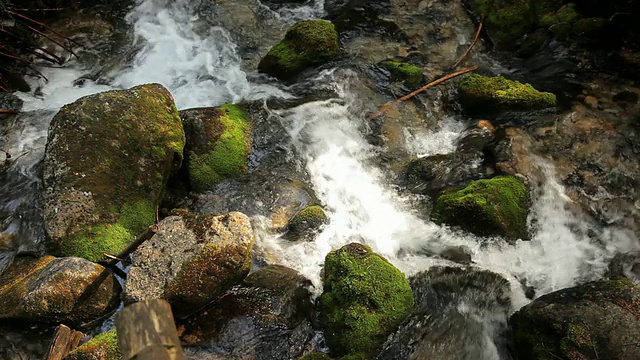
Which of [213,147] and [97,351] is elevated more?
[213,147]

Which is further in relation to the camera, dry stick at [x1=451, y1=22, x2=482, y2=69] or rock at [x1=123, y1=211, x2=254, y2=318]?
dry stick at [x1=451, y1=22, x2=482, y2=69]

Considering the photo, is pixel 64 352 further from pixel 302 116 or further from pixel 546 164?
pixel 546 164

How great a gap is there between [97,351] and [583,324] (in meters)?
4.63

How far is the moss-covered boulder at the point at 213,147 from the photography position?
640 centimetres

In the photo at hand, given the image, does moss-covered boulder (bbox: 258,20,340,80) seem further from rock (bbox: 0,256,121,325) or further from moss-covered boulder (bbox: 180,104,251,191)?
rock (bbox: 0,256,121,325)

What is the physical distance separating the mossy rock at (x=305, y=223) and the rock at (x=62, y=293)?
7.09 feet

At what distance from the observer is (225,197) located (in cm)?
634

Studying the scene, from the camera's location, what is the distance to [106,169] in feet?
18.5

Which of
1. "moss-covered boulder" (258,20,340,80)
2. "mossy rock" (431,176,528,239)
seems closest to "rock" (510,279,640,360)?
"mossy rock" (431,176,528,239)

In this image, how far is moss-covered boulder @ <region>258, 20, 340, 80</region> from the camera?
825 centimetres

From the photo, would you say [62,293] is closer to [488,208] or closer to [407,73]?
[488,208]

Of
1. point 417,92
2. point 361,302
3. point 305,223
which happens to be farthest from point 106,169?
point 417,92

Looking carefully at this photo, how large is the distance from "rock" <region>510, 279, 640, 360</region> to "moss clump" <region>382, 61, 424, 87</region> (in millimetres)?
4604

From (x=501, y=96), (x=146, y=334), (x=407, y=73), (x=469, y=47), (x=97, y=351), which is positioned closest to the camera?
(x=146, y=334)
